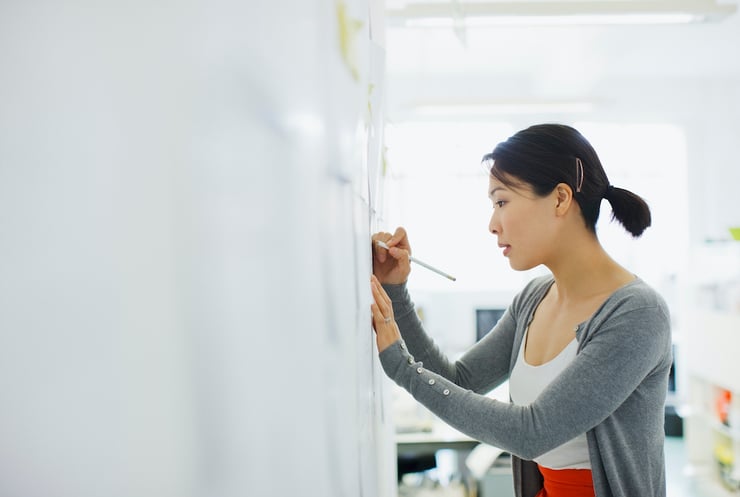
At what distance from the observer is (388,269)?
1.07 metres

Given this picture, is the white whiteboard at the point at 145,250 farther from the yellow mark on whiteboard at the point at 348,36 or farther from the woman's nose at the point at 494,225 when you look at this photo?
the woman's nose at the point at 494,225

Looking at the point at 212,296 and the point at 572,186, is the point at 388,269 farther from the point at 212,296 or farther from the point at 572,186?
the point at 212,296

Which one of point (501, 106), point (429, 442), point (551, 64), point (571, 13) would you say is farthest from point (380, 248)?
point (551, 64)

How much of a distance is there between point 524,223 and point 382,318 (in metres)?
0.33

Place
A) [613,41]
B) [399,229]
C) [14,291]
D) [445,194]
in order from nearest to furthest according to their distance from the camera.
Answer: [14,291] → [399,229] → [613,41] → [445,194]

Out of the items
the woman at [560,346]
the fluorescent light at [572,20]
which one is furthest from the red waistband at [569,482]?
the fluorescent light at [572,20]

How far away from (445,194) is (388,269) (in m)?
4.77

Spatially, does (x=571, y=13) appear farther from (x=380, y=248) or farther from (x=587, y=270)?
(x=380, y=248)

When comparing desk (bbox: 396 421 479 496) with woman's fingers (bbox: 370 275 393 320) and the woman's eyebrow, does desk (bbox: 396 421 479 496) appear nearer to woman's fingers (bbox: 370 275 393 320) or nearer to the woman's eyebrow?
the woman's eyebrow

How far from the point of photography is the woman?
2.99 feet

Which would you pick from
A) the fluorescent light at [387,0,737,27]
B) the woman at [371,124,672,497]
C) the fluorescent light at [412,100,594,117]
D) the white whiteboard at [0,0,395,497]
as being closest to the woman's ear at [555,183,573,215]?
the woman at [371,124,672,497]

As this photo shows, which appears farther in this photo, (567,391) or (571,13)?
(571,13)

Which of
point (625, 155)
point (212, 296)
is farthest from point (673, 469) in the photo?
point (212, 296)

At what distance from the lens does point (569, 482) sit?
1.09 m
